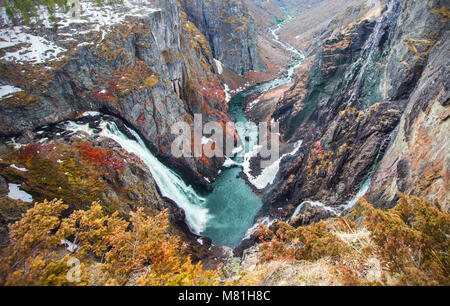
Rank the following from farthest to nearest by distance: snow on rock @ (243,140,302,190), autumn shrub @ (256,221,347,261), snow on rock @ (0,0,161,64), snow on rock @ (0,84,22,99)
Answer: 1. snow on rock @ (243,140,302,190)
2. snow on rock @ (0,0,161,64)
3. snow on rock @ (0,84,22,99)
4. autumn shrub @ (256,221,347,261)

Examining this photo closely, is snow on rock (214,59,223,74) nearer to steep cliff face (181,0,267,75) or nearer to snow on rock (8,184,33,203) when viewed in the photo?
steep cliff face (181,0,267,75)

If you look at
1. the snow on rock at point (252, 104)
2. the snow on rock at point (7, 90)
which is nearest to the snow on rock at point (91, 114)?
the snow on rock at point (7, 90)

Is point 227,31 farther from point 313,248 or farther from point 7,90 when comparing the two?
point 313,248

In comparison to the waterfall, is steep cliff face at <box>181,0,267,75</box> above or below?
above

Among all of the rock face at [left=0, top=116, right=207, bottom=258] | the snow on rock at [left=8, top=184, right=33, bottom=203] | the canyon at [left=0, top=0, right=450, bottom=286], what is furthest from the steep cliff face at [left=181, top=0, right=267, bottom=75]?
the snow on rock at [left=8, top=184, right=33, bottom=203]

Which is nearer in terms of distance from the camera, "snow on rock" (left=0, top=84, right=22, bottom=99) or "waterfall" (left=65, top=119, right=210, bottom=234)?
"snow on rock" (left=0, top=84, right=22, bottom=99)

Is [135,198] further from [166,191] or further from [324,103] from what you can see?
[324,103]

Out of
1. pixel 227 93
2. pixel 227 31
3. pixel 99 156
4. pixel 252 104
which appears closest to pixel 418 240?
pixel 99 156
